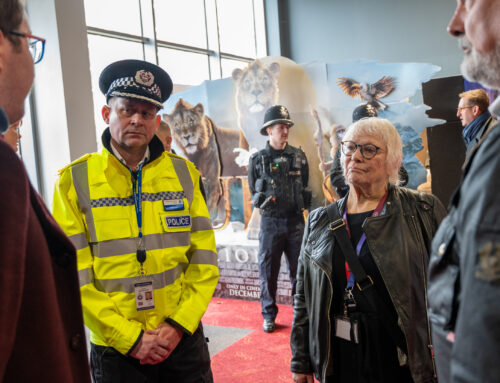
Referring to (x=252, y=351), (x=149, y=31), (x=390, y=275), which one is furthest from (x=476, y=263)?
(x=149, y=31)

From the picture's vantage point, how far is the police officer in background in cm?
438

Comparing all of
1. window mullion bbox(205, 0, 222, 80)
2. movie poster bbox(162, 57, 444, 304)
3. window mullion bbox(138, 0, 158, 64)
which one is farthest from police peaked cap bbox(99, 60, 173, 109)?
window mullion bbox(205, 0, 222, 80)

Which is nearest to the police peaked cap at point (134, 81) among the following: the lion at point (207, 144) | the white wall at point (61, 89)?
the white wall at point (61, 89)

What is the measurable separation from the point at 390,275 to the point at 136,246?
40.1 inches

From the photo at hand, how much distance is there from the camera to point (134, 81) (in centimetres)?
199

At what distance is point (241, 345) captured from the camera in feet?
13.1

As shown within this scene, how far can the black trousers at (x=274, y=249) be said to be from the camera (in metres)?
4.38

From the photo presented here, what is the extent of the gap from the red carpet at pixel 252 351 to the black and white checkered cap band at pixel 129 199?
192cm

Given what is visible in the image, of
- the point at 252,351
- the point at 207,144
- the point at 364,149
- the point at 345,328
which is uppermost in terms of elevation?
the point at 207,144

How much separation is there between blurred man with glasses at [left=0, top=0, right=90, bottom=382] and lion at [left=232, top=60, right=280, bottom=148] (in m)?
4.45

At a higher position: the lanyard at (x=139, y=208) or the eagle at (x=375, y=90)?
the eagle at (x=375, y=90)

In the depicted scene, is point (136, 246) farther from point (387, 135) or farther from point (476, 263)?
point (476, 263)

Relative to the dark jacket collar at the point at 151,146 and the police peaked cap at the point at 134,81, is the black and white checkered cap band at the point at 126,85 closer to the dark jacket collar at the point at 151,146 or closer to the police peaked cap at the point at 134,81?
the police peaked cap at the point at 134,81

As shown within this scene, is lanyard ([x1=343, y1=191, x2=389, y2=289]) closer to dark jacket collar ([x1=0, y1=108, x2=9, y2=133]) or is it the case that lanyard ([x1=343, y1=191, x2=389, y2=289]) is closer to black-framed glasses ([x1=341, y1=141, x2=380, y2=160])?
black-framed glasses ([x1=341, y1=141, x2=380, y2=160])
